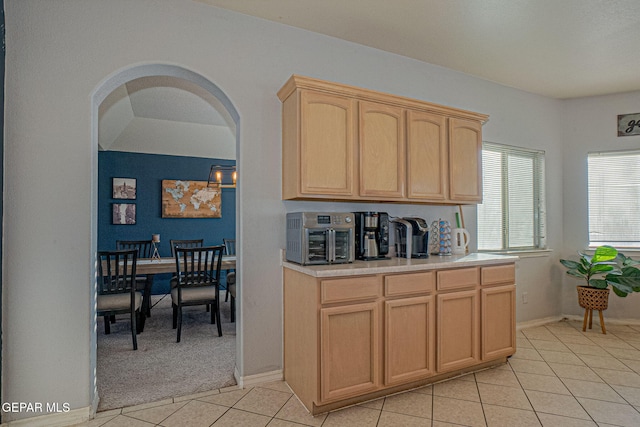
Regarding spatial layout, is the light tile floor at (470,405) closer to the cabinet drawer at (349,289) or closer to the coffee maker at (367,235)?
the cabinet drawer at (349,289)

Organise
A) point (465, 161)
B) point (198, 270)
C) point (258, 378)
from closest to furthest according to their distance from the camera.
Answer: point (258, 378) → point (465, 161) → point (198, 270)

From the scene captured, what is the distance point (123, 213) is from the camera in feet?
19.3

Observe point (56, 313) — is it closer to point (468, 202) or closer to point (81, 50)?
point (81, 50)

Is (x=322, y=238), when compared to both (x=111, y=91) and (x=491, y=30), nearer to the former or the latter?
(x=111, y=91)

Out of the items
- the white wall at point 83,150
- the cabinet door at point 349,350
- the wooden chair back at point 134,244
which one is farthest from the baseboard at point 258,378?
the wooden chair back at point 134,244

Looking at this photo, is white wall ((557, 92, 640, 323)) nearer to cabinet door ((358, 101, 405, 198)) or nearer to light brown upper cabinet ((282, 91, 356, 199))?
cabinet door ((358, 101, 405, 198))

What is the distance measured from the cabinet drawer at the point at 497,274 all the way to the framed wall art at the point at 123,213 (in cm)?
556

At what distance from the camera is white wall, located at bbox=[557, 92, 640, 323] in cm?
423

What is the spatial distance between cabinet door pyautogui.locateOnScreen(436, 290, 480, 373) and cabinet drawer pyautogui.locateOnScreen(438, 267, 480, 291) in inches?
2.4

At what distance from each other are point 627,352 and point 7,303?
498cm

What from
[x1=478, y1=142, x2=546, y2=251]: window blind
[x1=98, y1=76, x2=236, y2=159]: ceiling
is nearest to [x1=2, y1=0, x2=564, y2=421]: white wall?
[x1=98, y1=76, x2=236, y2=159]: ceiling

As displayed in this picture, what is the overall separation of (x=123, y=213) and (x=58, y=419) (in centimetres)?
439

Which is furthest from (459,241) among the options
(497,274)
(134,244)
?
(134,244)

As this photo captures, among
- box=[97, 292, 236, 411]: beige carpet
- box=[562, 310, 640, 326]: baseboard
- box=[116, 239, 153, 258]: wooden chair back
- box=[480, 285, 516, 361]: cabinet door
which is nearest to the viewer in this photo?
box=[97, 292, 236, 411]: beige carpet
